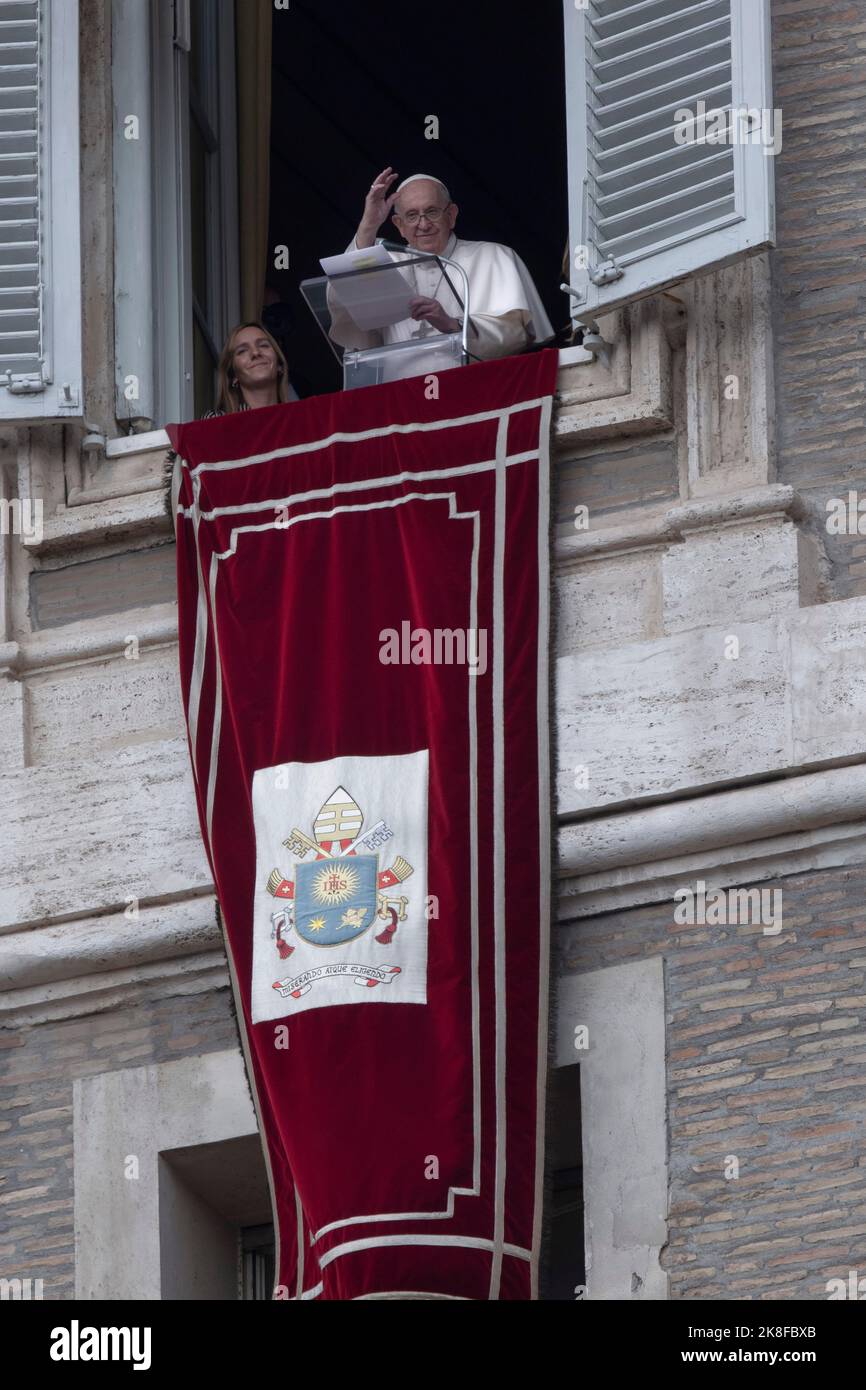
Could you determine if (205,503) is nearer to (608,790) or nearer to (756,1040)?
(608,790)

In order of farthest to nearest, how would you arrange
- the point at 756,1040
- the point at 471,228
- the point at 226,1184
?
1. the point at 471,228
2. the point at 226,1184
3. the point at 756,1040

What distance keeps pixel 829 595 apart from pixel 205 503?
1814 mm

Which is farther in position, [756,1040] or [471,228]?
[471,228]

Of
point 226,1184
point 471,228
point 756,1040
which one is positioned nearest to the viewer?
point 756,1040

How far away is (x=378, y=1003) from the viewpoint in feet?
34.6

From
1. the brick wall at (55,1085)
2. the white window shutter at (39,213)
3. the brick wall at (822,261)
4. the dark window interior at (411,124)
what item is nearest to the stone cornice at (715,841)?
the brick wall at (822,261)

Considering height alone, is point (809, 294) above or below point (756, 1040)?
above

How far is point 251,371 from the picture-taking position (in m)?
12.0

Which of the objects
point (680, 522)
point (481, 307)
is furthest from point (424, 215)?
point (680, 522)

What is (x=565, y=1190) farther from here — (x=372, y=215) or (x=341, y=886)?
(x=372, y=215)

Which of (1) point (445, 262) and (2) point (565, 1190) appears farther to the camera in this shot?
(1) point (445, 262)

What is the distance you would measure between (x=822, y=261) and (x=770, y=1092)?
7.83 ft

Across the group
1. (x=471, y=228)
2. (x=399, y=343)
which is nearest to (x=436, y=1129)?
(x=399, y=343)

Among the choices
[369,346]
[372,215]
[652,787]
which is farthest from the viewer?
[369,346]
